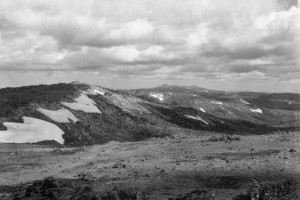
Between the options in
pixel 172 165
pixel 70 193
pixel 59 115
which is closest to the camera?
pixel 70 193

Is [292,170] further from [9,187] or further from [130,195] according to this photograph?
[9,187]

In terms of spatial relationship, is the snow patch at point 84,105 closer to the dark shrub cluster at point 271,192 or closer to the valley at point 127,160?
Answer: the valley at point 127,160

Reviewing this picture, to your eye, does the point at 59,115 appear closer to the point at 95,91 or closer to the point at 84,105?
the point at 84,105

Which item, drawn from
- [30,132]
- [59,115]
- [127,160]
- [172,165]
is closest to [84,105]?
[59,115]

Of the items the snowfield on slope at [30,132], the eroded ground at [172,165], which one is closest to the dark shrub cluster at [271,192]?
the eroded ground at [172,165]

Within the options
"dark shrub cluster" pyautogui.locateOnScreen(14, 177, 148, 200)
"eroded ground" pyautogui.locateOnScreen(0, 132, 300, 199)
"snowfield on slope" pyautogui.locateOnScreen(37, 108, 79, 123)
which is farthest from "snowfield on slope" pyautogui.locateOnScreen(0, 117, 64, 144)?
"dark shrub cluster" pyautogui.locateOnScreen(14, 177, 148, 200)

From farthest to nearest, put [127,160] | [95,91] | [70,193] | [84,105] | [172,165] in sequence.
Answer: [95,91] → [84,105] → [127,160] → [172,165] → [70,193]

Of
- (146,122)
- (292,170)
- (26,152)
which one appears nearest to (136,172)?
(292,170)
